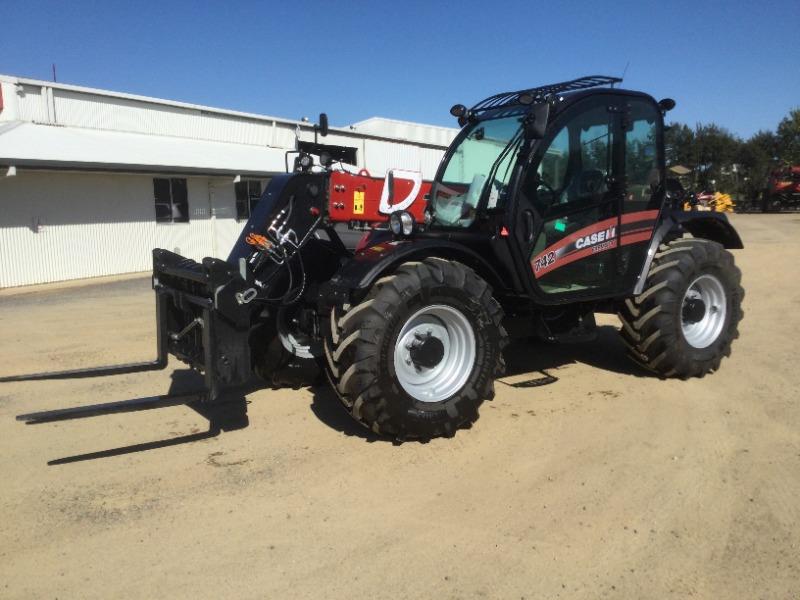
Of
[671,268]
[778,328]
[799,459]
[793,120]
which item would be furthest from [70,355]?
[793,120]

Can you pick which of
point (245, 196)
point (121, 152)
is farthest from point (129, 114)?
point (245, 196)

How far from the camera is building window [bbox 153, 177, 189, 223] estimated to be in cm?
1764

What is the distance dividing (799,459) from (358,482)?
290 centimetres

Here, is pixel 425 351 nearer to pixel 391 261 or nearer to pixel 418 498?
pixel 391 261

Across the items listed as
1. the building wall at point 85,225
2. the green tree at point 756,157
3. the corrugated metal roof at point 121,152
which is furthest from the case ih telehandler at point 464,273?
the green tree at point 756,157

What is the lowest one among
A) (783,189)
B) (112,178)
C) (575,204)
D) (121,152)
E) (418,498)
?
(418,498)

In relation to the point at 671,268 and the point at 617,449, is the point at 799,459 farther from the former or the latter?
the point at 671,268

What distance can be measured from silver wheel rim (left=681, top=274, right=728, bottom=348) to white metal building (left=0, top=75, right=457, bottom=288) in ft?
45.5

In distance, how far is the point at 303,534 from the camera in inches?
131

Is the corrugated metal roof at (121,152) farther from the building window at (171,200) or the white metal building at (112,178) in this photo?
the building window at (171,200)

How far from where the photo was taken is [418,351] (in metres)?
4.55

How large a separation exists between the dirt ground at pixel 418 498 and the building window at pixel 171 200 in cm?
1264

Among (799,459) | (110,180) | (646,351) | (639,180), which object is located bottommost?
(799,459)

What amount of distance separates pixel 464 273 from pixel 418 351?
65 centimetres
